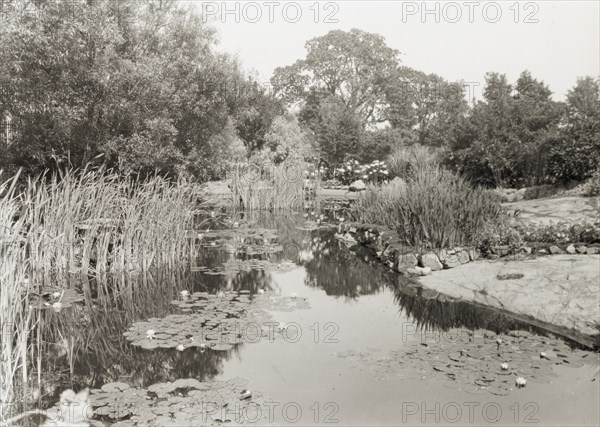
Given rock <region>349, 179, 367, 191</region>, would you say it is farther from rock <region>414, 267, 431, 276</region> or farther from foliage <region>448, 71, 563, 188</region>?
rock <region>414, 267, 431, 276</region>

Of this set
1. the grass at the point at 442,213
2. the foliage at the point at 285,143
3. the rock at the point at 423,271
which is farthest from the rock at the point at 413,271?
the foliage at the point at 285,143

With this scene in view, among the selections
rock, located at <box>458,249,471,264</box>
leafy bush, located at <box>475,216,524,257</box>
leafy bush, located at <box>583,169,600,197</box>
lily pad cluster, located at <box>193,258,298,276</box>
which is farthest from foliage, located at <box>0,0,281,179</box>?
leafy bush, located at <box>583,169,600,197</box>

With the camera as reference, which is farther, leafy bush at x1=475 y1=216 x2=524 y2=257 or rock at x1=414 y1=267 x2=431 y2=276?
rock at x1=414 y1=267 x2=431 y2=276

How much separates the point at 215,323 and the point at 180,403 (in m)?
1.82

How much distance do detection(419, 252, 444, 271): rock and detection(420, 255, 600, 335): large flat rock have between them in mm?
267

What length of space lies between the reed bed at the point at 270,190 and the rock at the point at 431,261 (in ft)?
28.4

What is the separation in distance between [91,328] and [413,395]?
3.41 m

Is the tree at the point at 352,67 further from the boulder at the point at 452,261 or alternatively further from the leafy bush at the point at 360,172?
the boulder at the point at 452,261

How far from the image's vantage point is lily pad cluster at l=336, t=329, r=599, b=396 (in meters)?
4.25

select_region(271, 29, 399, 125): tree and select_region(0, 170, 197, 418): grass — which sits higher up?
select_region(271, 29, 399, 125): tree

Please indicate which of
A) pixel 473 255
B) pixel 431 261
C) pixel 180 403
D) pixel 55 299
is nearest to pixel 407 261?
pixel 431 261

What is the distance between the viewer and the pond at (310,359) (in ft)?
12.3

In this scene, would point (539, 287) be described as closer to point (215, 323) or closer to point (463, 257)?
point (463, 257)

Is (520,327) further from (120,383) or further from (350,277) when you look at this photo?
(120,383)
